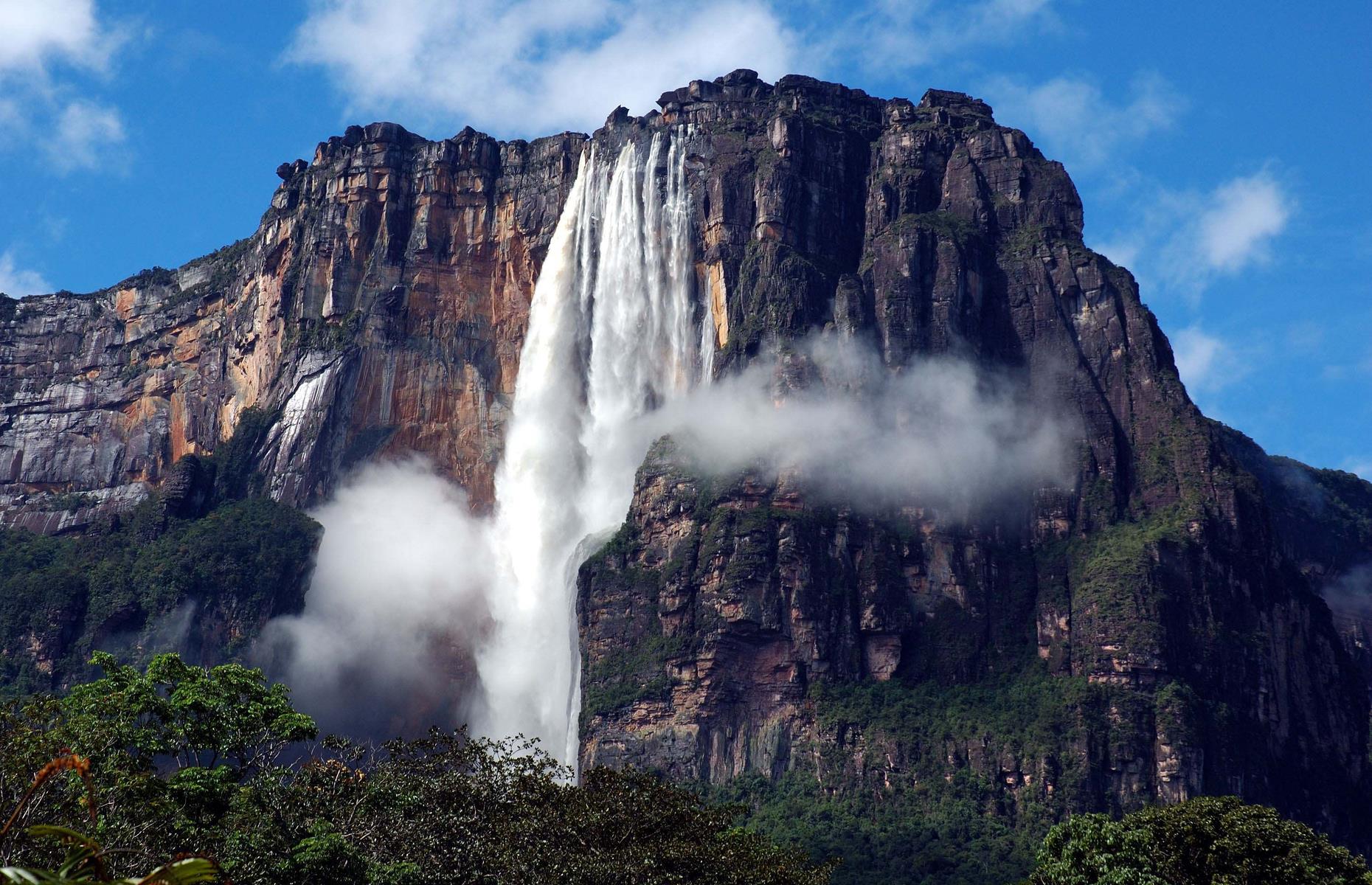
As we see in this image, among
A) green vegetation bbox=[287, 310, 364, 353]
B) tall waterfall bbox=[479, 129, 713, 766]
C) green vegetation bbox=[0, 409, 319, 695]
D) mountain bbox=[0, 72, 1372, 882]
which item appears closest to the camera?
mountain bbox=[0, 72, 1372, 882]

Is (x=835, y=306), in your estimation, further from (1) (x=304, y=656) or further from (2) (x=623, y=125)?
(1) (x=304, y=656)

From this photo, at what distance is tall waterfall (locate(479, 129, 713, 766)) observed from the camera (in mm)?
140000

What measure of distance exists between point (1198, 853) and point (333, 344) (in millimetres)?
95721

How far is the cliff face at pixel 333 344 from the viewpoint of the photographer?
473 ft

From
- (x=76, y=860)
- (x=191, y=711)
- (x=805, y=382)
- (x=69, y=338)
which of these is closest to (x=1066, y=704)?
(x=805, y=382)

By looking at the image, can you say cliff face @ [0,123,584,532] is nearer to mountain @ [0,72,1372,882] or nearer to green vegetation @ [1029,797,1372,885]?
mountain @ [0,72,1372,882]

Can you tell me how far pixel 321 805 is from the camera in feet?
180

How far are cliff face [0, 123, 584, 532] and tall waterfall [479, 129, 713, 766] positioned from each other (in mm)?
2777

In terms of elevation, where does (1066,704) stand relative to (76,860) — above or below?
above

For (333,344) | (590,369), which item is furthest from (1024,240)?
(333,344)

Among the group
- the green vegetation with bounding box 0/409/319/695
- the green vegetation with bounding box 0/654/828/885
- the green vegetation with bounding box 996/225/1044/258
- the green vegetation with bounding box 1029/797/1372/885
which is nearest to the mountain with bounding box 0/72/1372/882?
the green vegetation with bounding box 996/225/1044/258

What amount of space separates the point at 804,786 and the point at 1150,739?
71.5 feet

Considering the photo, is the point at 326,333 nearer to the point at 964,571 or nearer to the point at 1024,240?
the point at 964,571

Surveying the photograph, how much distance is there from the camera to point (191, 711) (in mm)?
58594
